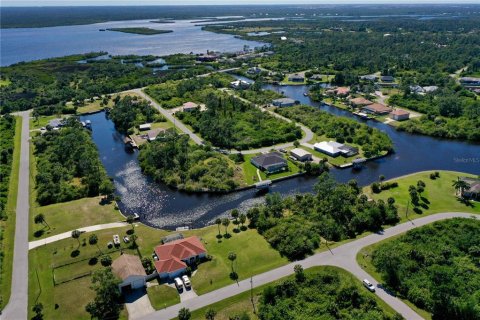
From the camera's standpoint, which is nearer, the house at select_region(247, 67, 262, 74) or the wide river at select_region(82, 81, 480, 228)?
the wide river at select_region(82, 81, 480, 228)

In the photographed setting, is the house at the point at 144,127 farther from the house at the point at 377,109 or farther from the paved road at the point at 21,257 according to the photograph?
the house at the point at 377,109

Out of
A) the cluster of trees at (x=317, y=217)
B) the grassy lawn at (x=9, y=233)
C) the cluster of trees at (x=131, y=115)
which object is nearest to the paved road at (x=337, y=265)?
the cluster of trees at (x=317, y=217)

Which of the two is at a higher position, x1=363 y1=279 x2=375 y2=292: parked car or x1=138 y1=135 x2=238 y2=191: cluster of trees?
x1=363 y1=279 x2=375 y2=292: parked car

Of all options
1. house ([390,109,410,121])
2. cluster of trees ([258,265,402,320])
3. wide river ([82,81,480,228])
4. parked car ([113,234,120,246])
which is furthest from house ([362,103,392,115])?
parked car ([113,234,120,246])

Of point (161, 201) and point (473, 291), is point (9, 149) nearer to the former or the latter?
point (161, 201)

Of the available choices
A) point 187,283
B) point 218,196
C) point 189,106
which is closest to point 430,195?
point 218,196

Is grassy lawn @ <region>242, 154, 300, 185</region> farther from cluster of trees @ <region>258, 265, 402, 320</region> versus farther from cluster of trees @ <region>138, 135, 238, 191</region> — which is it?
cluster of trees @ <region>258, 265, 402, 320</region>

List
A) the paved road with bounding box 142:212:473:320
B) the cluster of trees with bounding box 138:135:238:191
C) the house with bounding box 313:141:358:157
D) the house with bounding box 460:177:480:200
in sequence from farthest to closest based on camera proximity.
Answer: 1. the house with bounding box 313:141:358:157
2. the cluster of trees with bounding box 138:135:238:191
3. the house with bounding box 460:177:480:200
4. the paved road with bounding box 142:212:473:320
